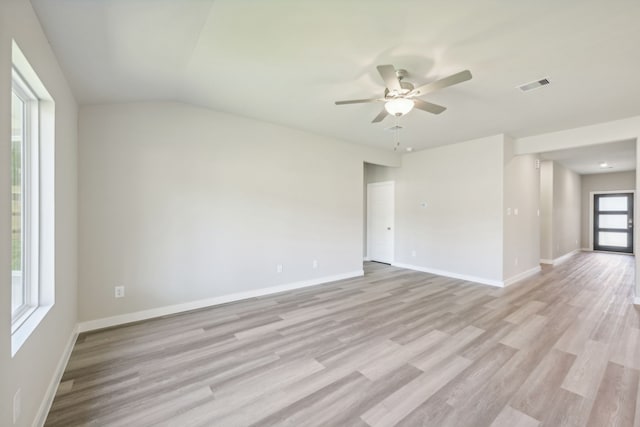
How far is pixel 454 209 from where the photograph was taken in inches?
212

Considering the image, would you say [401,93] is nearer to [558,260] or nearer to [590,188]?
[558,260]

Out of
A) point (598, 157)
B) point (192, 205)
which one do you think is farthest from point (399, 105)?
point (598, 157)

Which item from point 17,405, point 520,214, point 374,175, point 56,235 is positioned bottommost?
point 17,405

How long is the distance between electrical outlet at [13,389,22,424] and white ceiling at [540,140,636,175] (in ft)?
24.7

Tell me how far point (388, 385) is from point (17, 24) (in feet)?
10.4

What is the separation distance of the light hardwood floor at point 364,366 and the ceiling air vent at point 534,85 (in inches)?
105

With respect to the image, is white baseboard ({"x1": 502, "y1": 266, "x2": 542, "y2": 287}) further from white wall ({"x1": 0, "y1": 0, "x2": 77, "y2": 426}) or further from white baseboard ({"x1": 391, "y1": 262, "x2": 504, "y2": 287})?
white wall ({"x1": 0, "y1": 0, "x2": 77, "y2": 426})

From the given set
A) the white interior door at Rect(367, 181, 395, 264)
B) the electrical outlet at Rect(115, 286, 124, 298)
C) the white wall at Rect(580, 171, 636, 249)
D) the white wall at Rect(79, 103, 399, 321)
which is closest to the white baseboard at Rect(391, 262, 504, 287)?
the white interior door at Rect(367, 181, 395, 264)

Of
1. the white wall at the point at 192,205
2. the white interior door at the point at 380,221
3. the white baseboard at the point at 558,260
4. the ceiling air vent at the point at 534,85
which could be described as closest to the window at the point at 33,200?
the white wall at the point at 192,205

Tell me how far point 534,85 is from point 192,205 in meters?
4.19

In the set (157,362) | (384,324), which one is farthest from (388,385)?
(157,362)

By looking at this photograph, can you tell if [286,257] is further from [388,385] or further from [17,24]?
[17,24]

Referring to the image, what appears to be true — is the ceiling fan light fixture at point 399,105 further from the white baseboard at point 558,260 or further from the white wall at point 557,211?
the white baseboard at point 558,260

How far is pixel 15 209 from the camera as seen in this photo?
183 centimetres
